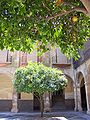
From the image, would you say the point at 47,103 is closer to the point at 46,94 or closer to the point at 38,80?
the point at 46,94

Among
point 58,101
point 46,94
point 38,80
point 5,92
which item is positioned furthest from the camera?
point 58,101

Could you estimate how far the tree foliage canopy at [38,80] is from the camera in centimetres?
1247

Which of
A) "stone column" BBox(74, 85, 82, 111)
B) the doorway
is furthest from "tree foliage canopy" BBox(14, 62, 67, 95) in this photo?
the doorway

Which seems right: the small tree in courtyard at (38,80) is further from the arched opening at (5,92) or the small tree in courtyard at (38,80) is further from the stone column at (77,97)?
the arched opening at (5,92)

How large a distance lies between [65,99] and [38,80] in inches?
320

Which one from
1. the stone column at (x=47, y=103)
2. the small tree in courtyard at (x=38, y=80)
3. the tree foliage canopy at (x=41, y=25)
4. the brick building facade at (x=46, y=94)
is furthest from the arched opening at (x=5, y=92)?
the tree foliage canopy at (x=41, y=25)

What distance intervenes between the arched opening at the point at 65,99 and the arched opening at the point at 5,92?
4.42 m

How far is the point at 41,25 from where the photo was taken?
209 inches

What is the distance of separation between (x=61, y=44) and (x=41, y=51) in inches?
28.2

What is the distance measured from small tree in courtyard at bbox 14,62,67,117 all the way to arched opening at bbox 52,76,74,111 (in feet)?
21.4

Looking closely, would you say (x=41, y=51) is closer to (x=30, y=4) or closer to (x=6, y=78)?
(x=30, y=4)

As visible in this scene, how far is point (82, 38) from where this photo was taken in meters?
5.84

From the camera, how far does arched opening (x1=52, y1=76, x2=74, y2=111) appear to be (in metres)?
19.6

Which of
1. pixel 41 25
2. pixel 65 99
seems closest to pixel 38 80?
pixel 41 25
